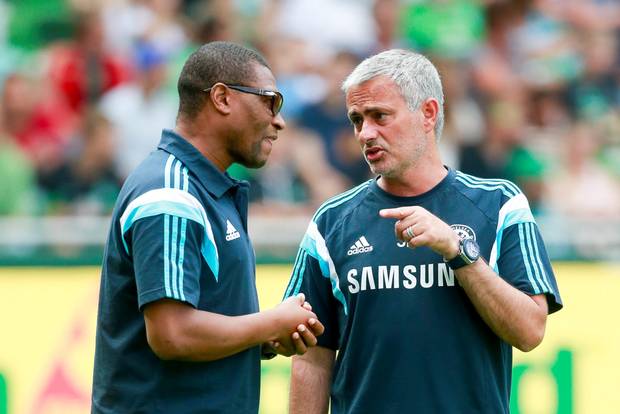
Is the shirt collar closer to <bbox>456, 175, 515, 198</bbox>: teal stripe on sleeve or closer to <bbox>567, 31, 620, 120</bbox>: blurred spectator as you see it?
<bbox>456, 175, 515, 198</bbox>: teal stripe on sleeve

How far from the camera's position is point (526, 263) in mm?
3988

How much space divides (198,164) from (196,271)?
435 millimetres

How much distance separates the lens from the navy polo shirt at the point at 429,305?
13.1ft

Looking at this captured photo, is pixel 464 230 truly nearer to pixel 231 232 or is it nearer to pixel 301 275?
pixel 301 275

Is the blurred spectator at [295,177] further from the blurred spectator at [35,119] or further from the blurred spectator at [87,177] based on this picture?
the blurred spectator at [35,119]

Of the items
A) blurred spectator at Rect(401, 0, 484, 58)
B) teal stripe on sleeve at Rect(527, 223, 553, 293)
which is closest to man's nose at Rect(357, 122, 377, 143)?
teal stripe on sleeve at Rect(527, 223, 553, 293)

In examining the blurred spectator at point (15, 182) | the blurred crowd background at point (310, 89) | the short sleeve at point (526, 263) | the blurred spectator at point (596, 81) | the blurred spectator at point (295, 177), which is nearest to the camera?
the short sleeve at point (526, 263)

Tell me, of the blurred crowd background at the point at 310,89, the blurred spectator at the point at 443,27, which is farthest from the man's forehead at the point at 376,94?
the blurred spectator at the point at 443,27

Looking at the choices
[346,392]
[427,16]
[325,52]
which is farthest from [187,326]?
[427,16]

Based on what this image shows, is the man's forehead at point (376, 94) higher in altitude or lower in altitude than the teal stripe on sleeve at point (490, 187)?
higher

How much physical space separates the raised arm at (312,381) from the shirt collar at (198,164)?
751 millimetres

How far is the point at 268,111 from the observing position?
13.4 ft

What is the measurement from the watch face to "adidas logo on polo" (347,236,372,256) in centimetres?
42

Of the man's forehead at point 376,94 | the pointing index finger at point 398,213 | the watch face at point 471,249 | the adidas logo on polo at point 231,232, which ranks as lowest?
the watch face at point 471,249
